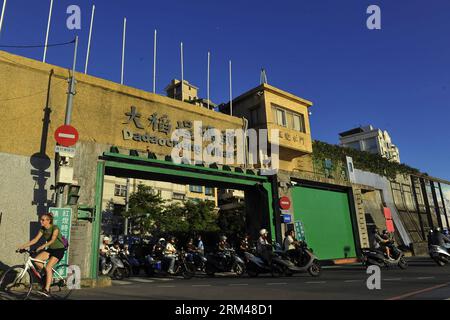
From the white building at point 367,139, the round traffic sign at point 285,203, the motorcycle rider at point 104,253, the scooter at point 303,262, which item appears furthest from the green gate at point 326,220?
the white building at point 367,139

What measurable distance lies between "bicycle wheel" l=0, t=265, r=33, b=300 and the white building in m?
84.9

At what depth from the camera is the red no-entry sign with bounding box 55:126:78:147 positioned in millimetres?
10852

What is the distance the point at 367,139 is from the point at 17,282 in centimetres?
8909

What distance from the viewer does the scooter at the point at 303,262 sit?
11188 mm

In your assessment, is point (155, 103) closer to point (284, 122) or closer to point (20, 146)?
point (20, 146)

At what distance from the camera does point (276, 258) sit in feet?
38.0

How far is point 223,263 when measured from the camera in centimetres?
1374

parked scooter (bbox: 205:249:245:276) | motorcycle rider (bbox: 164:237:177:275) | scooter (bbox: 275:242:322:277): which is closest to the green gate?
parked scooter (bbox: 205:249:245:276)

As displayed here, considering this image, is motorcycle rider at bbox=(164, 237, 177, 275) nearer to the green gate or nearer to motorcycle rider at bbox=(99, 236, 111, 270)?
motorcycle rider at bbox=(99, 236, 111, 270)

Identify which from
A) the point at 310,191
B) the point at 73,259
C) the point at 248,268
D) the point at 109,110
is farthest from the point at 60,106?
the point at 310,191

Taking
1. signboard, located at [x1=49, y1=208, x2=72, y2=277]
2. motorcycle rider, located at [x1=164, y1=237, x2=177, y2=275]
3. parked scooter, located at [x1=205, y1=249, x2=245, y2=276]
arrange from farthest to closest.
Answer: motorcycle rider, located at [x1=164, y1=237, x2=177, y2=275]
parked scooter, located at [x1=205, y1=249, x2=245, y2=276]
signboard, located at [x1=49, y1=208, x2=72, y2=277]

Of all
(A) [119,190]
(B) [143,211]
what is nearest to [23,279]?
(B) [143,211]

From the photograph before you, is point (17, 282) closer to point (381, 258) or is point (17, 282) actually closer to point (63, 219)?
point (63, 219)
